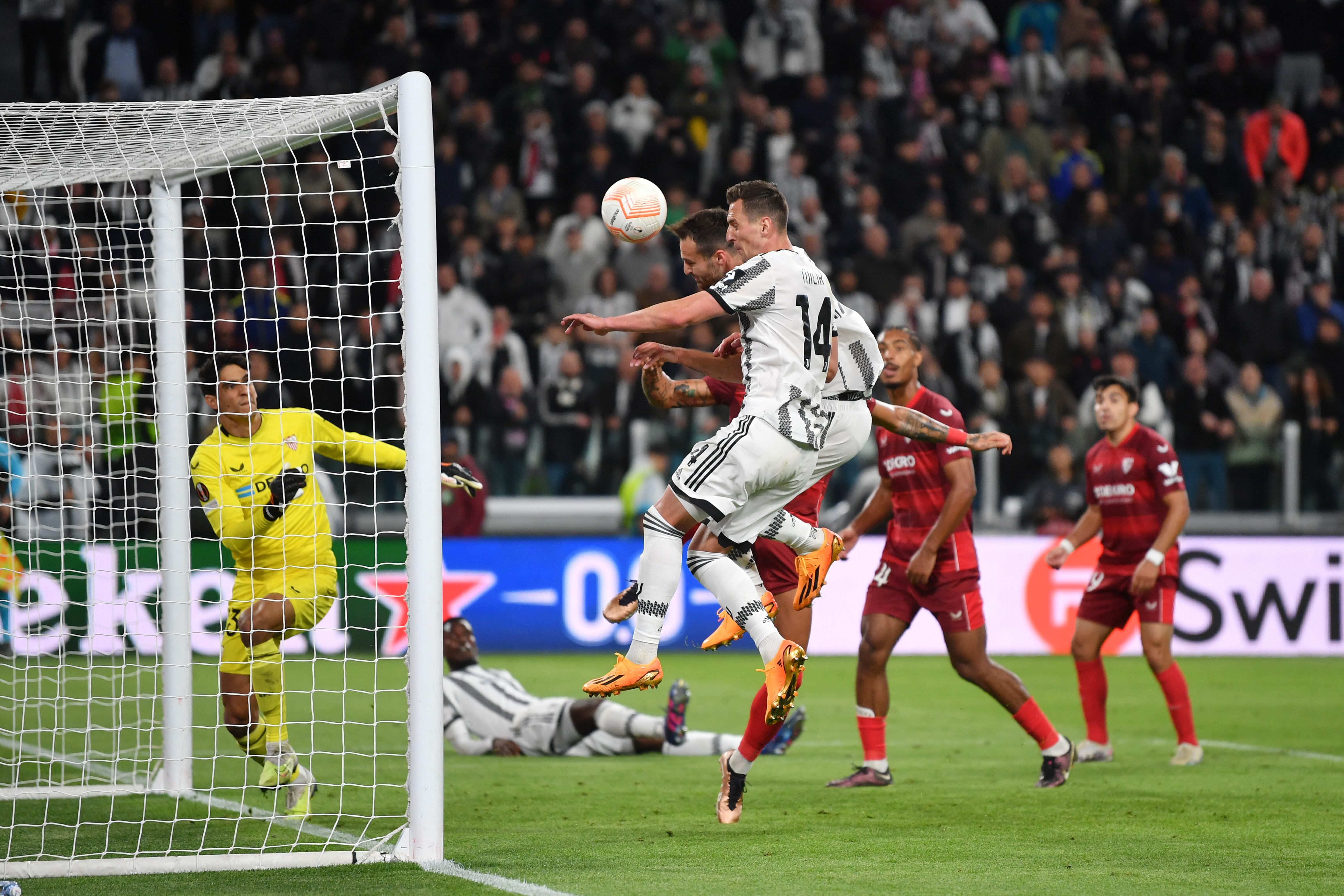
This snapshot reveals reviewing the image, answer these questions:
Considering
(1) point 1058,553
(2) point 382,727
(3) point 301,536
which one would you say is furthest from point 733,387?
(2) point 382,727

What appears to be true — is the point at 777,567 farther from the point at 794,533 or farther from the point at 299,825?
the point at 299,825

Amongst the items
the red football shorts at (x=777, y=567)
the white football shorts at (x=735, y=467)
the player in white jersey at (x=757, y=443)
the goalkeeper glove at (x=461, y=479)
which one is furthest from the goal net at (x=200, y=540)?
the red football shorts at (x=777, y=567)

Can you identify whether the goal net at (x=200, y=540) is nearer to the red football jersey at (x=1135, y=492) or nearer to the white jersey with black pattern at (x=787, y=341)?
the white jersey with black pattern at (x=787, y=341)

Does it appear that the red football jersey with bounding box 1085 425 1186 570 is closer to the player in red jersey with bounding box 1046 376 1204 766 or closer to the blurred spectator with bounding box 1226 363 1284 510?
the player in red jersey with bounding box 1046 376 1204 766

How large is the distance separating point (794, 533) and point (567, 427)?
8900 millimetres

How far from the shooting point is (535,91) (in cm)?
1928

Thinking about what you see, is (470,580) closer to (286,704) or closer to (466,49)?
(286,704)

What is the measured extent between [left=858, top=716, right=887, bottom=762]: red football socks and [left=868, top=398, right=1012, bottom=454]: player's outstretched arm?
186cm

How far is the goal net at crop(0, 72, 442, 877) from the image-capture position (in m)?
6.13

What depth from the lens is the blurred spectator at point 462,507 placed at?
15.2 metres

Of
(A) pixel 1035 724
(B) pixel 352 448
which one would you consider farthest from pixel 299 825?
(A) pixel 1035 724

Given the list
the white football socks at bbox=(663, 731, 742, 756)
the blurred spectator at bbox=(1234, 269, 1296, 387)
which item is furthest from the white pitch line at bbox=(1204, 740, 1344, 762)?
the blurred spectator at bbox=(1234, 269, 1296, 387)

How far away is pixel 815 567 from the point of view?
676 cm

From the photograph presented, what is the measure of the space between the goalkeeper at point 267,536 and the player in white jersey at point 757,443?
1758mm
